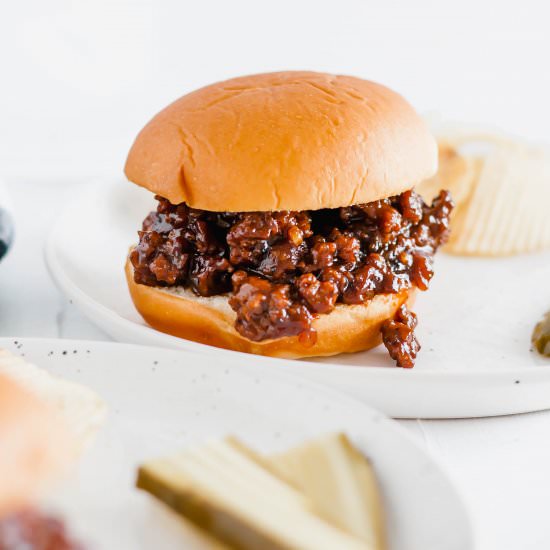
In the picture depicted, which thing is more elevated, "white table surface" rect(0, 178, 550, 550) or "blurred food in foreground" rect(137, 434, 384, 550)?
"blurred food in foreground" rect(137, 434, 384, 550)

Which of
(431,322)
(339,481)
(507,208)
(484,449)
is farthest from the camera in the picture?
(507,208)

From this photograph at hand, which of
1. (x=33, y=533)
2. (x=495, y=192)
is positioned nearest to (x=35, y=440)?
(x=33, y=533)

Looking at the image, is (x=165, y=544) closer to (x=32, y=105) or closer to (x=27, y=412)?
(x=27, y=412)

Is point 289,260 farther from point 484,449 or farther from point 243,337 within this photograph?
point 484,449

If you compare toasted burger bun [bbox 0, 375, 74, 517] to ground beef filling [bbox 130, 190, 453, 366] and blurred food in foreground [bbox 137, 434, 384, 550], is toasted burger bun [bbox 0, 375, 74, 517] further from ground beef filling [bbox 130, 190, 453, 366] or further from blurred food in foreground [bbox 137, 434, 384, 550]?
ground beef filling [bbox 130, 190, 453, 366]

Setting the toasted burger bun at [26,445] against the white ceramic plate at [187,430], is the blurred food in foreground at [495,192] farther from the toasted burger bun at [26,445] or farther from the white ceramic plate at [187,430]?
the toasted burger bun at [26,445]

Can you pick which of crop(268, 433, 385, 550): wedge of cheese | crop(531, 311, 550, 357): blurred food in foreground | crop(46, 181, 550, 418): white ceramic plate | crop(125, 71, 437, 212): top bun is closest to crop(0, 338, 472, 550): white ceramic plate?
crop(268, 433, 385, 550): wedge of cheese
